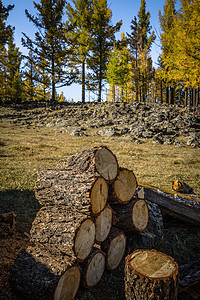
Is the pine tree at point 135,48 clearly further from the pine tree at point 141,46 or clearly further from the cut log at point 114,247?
the cut log at point 114,247

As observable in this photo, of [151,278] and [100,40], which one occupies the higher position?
[100,40]

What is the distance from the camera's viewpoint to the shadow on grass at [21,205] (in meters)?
3.86

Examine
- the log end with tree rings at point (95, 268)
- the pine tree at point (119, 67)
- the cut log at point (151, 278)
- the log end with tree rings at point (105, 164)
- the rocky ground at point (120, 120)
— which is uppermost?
the pine tree at point (119, 67)

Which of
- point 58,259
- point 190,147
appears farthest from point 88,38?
point 58,259

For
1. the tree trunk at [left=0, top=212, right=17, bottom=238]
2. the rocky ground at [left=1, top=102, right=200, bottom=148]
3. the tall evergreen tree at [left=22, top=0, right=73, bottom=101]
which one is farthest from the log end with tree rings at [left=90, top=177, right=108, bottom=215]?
the tall evergreen tree at [left=22, top=0, right=73, bottom=101]

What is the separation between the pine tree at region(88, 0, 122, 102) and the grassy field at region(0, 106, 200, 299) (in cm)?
1396

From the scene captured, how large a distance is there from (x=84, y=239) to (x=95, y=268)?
1.47ft

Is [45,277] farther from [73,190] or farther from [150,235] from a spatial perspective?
[150,235]

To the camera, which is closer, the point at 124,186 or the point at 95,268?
the point at 95,268

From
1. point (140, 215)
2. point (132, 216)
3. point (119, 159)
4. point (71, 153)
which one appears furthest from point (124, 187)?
point (71, 153)

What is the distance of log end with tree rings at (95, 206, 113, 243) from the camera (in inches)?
99.4

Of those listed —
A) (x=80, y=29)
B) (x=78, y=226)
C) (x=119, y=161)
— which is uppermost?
(x=80, y=29)

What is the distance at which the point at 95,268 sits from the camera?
2.44m

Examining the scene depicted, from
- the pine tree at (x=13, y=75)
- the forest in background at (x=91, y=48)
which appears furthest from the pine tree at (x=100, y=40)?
the pine tree at (x=13, y=75)
